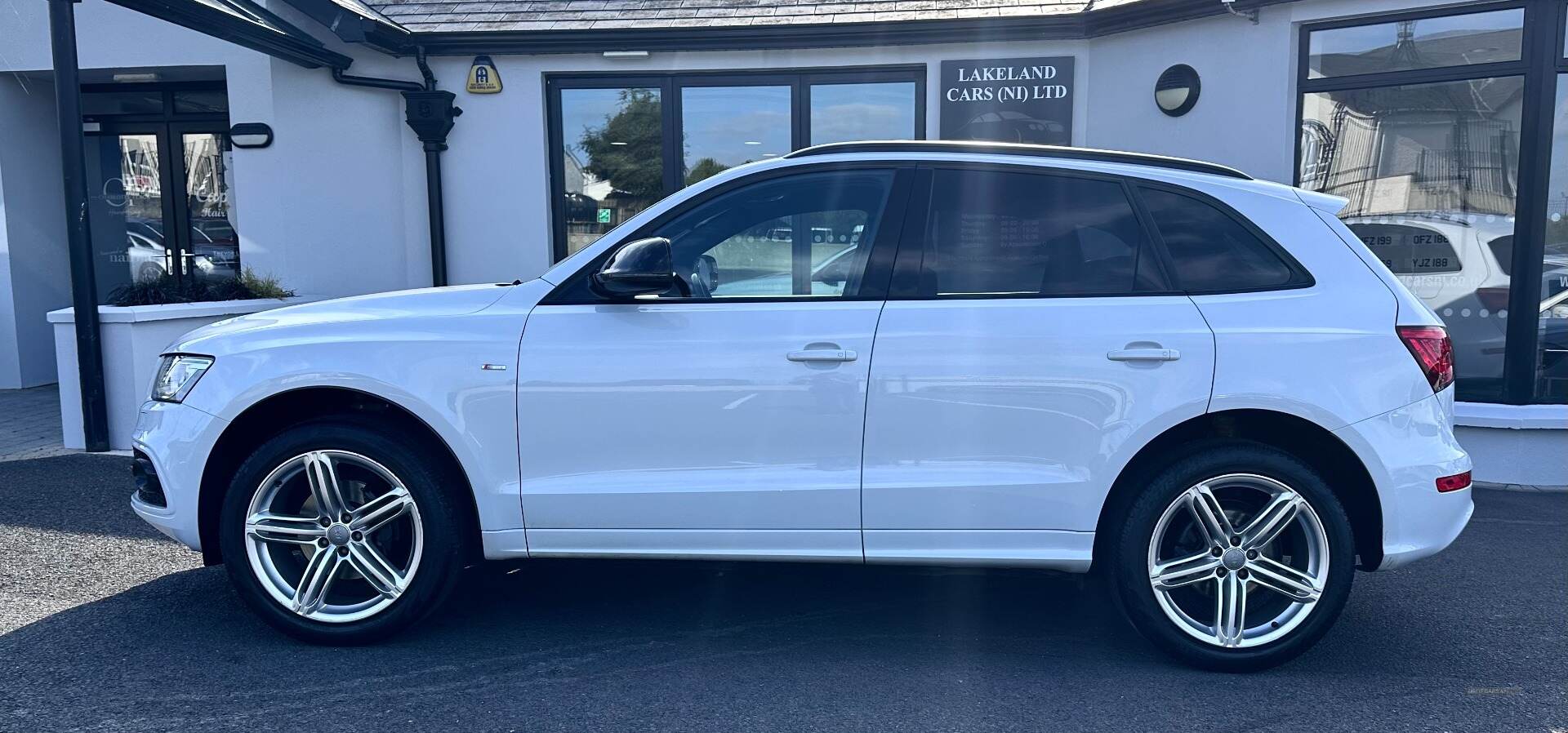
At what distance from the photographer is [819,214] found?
4.16 metres

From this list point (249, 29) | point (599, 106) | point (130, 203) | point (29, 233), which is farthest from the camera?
point (130, 203)

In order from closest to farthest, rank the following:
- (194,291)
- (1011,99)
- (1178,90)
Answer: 1. (194,291)
2. (1178,90)
3. (1011,99)

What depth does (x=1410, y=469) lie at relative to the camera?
3.77 metres

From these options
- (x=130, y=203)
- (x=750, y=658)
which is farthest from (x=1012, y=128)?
(x=130, y=203)

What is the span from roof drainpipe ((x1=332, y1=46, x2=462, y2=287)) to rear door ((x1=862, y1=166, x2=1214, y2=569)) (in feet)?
20.4

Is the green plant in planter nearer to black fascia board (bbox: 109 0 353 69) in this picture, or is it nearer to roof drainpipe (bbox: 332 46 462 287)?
roof drainpipe (bbox: 332 46 462 287)

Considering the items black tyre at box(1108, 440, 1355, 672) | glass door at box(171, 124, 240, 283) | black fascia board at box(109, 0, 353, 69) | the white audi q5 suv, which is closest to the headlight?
the white audi q5 suv

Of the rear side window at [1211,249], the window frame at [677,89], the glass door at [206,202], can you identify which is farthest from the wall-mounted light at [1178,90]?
the glass door at [206,202]

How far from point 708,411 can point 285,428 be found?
1.62 metres

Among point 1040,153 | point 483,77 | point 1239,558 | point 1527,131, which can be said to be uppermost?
point 483,77

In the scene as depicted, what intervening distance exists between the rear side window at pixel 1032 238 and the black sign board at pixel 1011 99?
503 centimetres

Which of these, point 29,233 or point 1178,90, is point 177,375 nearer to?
point 1178,90

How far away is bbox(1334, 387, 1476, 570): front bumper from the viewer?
377 centimetres

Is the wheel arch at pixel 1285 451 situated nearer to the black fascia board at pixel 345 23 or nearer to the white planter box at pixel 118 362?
the white planter box at pixel 118 362
